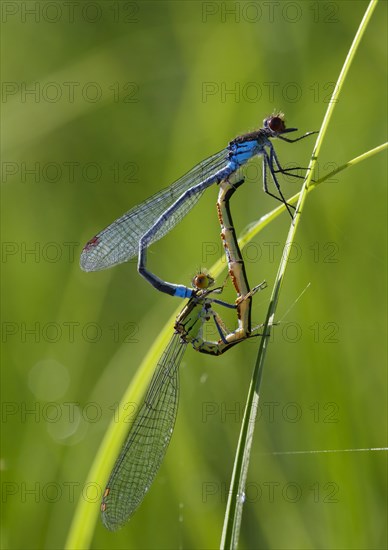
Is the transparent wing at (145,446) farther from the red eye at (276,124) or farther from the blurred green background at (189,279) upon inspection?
the red eye at (276,124)

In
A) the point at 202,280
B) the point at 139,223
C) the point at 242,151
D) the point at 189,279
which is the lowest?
the point at 202,280

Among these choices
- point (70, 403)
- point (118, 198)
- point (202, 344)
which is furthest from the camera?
point (118, 198)

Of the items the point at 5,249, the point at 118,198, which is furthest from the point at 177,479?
the point at 118,198

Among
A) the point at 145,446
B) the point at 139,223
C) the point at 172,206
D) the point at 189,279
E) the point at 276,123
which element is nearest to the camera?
the point at 145,446

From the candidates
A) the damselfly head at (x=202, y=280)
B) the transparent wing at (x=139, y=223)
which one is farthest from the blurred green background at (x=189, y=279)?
the transparent wing at (x=139, y=223)

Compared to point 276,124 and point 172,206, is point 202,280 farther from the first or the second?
point 276,124

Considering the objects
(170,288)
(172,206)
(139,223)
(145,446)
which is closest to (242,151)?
(172,206)

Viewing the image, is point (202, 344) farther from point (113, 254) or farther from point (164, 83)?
point (164, 83)

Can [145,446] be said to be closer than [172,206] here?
Yes
